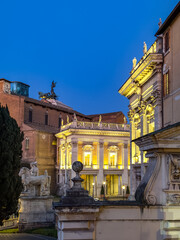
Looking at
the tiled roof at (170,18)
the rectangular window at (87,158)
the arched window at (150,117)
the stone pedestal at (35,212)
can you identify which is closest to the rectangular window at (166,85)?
the arched window at (150,117)

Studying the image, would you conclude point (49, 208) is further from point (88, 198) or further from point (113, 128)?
point (113, 128)

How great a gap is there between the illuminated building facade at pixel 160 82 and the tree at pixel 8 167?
8.56 meters

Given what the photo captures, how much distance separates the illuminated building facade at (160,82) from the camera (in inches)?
902

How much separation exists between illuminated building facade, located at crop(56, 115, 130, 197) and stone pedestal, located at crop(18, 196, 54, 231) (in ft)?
80.7

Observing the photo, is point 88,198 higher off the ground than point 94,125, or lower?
lower

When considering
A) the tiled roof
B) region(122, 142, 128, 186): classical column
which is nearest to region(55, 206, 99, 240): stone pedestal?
the tiled roof

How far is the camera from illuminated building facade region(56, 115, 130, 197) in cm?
5202

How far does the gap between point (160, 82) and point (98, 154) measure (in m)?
29.1

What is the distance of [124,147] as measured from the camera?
179ft

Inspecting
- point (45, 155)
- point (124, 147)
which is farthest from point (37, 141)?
point (124, 147)

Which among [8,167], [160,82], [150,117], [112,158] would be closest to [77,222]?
[8,167]

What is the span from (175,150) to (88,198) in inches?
80.9

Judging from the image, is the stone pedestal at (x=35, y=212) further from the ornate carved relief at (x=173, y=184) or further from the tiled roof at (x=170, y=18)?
the ornate carved relief at (x=173, y=184)

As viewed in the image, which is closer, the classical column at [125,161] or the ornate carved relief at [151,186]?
the ornate carved relief at [151,186]
